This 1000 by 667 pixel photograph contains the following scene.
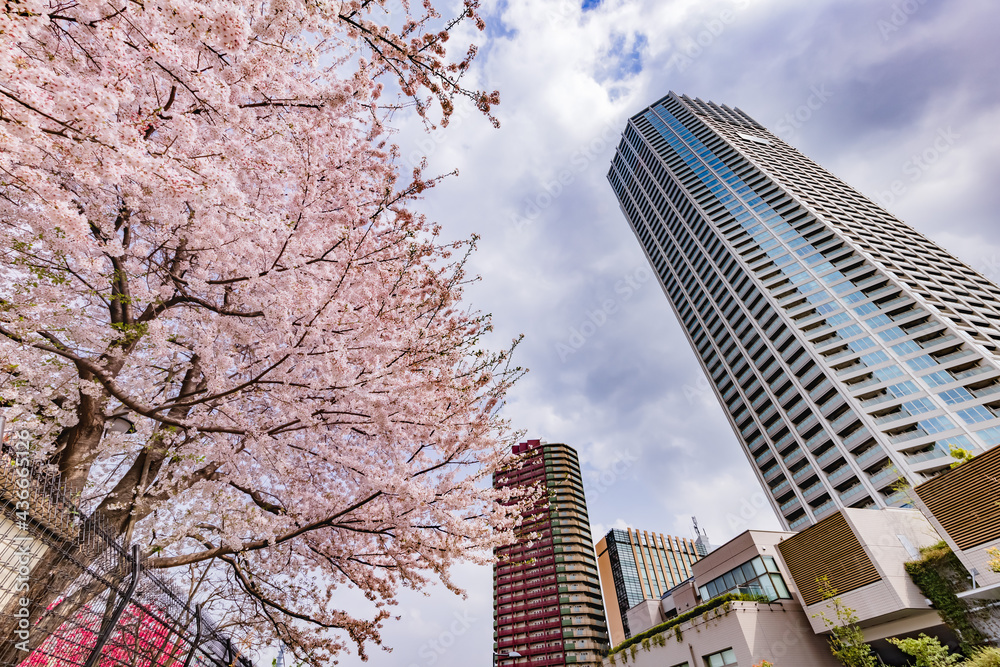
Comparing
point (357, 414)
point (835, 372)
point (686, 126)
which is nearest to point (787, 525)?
point (835, 372)

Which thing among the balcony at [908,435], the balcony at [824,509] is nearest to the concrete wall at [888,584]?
the balcony at [908,435]

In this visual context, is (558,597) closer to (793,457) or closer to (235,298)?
(793,457)

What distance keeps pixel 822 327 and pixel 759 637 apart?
39.8 m

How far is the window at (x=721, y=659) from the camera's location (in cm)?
1453

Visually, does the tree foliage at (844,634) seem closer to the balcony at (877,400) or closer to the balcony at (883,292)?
the balcony at (877,400)

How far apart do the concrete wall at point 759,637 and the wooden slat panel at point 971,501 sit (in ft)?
20.3

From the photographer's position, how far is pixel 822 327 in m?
43.6

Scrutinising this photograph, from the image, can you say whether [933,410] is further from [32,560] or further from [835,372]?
[32,560]

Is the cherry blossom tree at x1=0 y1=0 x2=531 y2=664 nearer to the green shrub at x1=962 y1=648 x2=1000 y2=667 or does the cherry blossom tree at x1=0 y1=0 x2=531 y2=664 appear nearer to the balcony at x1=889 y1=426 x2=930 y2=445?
the green shrub at x1=962 y1=648 x2=1000 y2=667

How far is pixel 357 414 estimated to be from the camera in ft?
17.1

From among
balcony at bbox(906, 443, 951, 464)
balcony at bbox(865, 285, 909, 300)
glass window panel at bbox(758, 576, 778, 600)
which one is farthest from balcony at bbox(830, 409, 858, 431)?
glass window panel at bbox(758, 576, 778, 600)

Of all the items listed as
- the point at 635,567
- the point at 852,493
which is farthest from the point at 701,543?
the point at 852,493

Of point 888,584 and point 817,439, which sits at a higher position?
point 817,439

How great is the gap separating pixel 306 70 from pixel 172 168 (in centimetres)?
350
